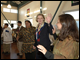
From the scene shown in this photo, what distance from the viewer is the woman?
85 cm

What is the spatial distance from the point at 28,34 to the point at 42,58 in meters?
0.85

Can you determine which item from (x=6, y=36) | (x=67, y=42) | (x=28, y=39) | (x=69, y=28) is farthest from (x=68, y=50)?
(x=6, y=36)

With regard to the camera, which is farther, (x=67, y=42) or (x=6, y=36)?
(x=6, y=36)

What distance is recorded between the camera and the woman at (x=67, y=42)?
847 millimetres

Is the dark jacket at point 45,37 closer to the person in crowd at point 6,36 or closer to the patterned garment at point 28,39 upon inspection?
the patterned garment at point 28,39

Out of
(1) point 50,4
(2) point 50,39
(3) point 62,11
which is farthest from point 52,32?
(1) point 50,4

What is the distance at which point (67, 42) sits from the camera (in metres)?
0.89

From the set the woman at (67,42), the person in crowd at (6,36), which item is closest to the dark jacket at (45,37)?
the woman at (67,42)

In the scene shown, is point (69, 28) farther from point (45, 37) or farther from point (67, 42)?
point (45, 37)

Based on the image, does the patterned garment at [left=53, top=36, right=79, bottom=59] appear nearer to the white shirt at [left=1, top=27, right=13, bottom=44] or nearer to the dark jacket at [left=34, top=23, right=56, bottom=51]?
the dark jacket at [left=34, top=23, right=56, bottom=51]

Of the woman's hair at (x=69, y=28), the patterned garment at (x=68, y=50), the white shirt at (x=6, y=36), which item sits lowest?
the white shirt at (x=6, y=36)

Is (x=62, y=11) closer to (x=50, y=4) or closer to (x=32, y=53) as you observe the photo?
(x=50, y=4)

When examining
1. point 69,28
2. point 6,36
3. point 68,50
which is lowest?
point 6,36

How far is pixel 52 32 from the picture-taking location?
1493 millimetres
